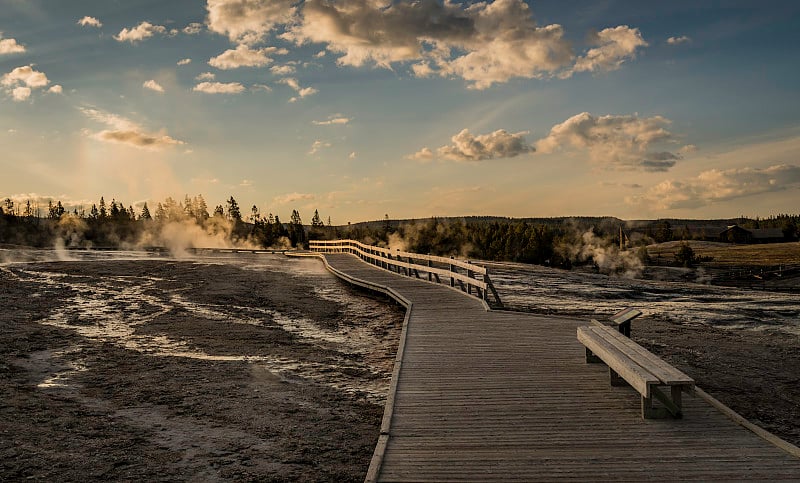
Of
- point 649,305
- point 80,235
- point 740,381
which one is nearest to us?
point 740,381

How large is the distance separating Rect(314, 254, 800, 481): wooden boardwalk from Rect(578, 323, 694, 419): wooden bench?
0.15 meters

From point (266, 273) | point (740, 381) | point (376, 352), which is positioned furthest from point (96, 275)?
point (740, 381)

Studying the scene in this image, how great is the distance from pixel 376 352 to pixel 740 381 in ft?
21.9

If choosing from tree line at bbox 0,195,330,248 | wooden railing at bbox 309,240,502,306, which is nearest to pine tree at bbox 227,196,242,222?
tree line at bbox 0,195,330,248

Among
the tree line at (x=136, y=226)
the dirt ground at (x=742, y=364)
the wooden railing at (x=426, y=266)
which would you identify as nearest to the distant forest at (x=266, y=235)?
the tree line at (x=136, y=226)

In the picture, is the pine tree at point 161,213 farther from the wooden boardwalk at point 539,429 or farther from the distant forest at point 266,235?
the wooden boardwalk at point 539,429

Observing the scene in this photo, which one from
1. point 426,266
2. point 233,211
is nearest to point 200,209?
point 233,211

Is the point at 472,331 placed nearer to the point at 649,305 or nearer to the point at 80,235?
the point at 649,305

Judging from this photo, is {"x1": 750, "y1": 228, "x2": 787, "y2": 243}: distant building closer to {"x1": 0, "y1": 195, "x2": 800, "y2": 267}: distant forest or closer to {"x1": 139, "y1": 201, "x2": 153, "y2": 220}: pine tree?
{"x1": 0, "y1": 195, "x2": 800, "y2": 267}: distant forest

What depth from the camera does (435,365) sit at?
8.73 m

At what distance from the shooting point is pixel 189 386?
904cm

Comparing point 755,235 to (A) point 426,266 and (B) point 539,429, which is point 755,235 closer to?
(A) point 426,266

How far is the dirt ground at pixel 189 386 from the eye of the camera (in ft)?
20.5

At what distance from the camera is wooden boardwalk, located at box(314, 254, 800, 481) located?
16.7 feet
